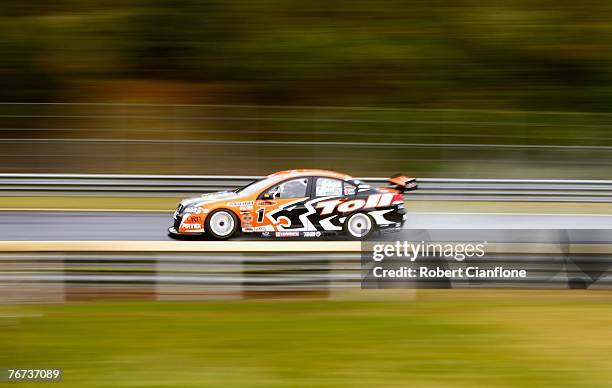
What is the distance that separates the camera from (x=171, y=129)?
19.0m

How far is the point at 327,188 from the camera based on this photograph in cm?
1286

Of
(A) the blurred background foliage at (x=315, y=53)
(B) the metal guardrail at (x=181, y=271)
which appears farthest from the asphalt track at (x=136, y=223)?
(A) the blurred background foliage at (x=315, y=53)

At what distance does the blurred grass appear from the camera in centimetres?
670

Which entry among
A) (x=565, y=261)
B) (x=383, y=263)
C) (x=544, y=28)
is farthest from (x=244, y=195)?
(x=544, y=28)

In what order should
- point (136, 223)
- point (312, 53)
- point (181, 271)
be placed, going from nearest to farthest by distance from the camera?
point (181, 271), point (136, 223), point (312, 53)

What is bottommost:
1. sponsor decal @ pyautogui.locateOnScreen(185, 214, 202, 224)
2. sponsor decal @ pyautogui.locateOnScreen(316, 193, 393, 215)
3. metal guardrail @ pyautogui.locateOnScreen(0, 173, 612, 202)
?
sponsor decal @ pyautogui.locateOnScreen(185, 214, 202, 224)

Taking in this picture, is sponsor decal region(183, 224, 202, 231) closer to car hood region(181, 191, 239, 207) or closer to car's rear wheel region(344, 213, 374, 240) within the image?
car hood region(181, 191, 239, 207)

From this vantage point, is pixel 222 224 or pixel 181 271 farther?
pixel 222 224

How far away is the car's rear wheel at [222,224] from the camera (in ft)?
41.5

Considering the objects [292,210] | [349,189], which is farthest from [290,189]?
[349,189]

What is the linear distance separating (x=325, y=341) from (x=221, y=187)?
1055cm

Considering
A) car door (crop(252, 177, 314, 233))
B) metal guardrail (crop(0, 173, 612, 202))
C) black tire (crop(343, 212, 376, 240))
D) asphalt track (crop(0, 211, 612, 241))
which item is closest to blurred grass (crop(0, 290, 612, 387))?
black tire (crop(343, 212, 376, 240))

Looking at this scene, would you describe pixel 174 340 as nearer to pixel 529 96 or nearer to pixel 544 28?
pixel 529 96
